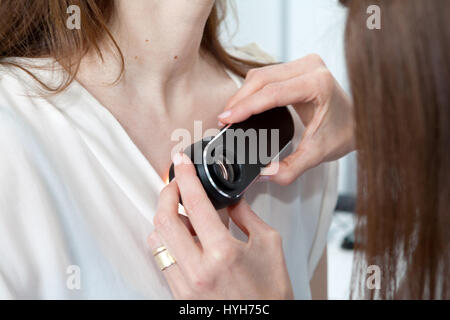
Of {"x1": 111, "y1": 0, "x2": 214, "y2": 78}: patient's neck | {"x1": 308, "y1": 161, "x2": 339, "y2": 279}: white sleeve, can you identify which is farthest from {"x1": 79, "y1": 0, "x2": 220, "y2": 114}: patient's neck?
{"x1": 308, "y1": 161, "x2": 339, "y2": 279}: white sleeve

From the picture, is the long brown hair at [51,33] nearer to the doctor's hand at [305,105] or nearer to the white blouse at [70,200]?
the white blouse at [70,200]

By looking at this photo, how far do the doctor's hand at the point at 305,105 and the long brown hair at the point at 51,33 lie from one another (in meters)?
0.16

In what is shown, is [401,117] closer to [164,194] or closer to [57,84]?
[164,194]

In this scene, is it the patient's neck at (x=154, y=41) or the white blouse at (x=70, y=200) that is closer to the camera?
the white blouse at (x=70, y=200)

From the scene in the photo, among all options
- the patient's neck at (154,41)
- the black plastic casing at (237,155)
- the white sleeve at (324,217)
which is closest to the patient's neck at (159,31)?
the patient's neck at (154,41)

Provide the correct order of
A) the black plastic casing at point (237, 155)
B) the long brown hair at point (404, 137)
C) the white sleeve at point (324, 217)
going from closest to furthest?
the long brown hair at point (404, 137), the black plastic casing at point (237, 155), the white sleeve at point (324, 217)

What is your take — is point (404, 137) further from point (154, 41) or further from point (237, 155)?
point (154, 41)

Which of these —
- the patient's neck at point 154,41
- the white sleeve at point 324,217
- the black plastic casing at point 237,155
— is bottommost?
the white sleeve at point 324,217

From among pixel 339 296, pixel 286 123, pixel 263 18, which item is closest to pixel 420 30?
pixel 286 123

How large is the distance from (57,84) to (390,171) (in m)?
0.35

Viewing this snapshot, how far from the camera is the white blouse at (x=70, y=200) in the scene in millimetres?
473

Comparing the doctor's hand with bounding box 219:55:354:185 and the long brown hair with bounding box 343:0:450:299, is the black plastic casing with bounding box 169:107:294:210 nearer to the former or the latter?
the doctor's hand with bounding box 219:55:354:185

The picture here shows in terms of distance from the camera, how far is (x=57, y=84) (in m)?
0.55

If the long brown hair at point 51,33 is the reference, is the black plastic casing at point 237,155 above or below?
below
